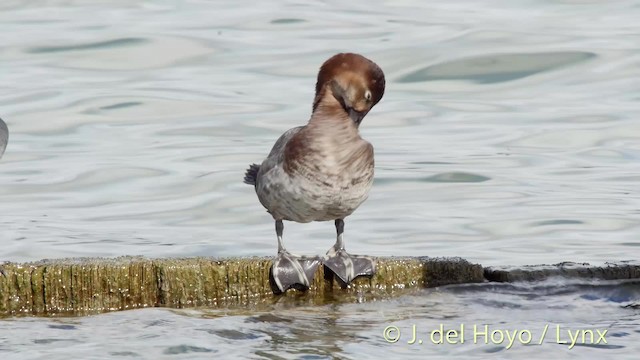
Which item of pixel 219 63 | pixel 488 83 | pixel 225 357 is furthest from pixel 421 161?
pixel 225 357

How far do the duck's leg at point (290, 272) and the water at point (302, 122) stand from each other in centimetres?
12

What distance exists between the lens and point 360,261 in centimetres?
698

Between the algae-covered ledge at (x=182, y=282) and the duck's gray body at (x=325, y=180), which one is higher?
the duck's gray body at (x=325, y=180)

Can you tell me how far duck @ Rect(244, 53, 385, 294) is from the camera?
280 inches

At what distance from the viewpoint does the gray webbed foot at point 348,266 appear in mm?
6938

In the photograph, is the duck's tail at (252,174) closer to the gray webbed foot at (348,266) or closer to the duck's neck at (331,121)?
the duck's neck at (331,121)

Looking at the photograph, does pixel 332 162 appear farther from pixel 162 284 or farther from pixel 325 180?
pixel 162 284

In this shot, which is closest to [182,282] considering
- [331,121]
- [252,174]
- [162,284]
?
[162,284]

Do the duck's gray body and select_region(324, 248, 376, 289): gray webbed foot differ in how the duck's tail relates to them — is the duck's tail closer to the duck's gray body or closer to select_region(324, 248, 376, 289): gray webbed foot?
the duck's gray body

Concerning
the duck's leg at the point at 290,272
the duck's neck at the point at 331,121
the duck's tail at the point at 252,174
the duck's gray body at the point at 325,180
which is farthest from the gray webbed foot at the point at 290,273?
the duck's tail at the point at 252,174

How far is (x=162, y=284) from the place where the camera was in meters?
6.86

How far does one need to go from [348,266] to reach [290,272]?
0.29 m

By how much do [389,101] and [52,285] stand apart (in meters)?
13.1

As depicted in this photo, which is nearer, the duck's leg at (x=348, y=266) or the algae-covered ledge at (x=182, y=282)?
the algae-covered ledge at (x=182, y=282)
